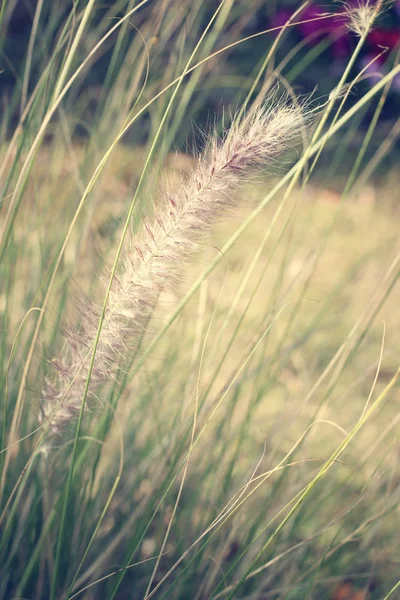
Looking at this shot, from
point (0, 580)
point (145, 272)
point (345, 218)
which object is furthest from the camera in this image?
point (345, 218)

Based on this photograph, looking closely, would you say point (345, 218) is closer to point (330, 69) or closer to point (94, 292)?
point (330, 69)

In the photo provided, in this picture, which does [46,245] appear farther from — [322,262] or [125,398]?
[322,262]

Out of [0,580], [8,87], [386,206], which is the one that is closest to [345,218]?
[386,206]

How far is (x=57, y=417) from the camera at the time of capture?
2.09 ft

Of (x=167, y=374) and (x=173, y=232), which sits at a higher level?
(x=173, y=232)

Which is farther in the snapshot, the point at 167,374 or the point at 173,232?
the point at 167,374

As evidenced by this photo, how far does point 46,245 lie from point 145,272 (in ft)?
1.77

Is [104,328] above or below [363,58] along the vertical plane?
below

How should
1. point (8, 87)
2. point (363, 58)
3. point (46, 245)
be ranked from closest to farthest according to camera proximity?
point (46, 245)
point (8, 87)
point (363, 58)

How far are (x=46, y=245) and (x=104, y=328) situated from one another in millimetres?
496

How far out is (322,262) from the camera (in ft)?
7.38

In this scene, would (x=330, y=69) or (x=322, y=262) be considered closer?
(x=322, y=262)

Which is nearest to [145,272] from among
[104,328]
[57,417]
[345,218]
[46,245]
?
[104,328]

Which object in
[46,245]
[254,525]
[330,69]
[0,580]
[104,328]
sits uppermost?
[330,69]
